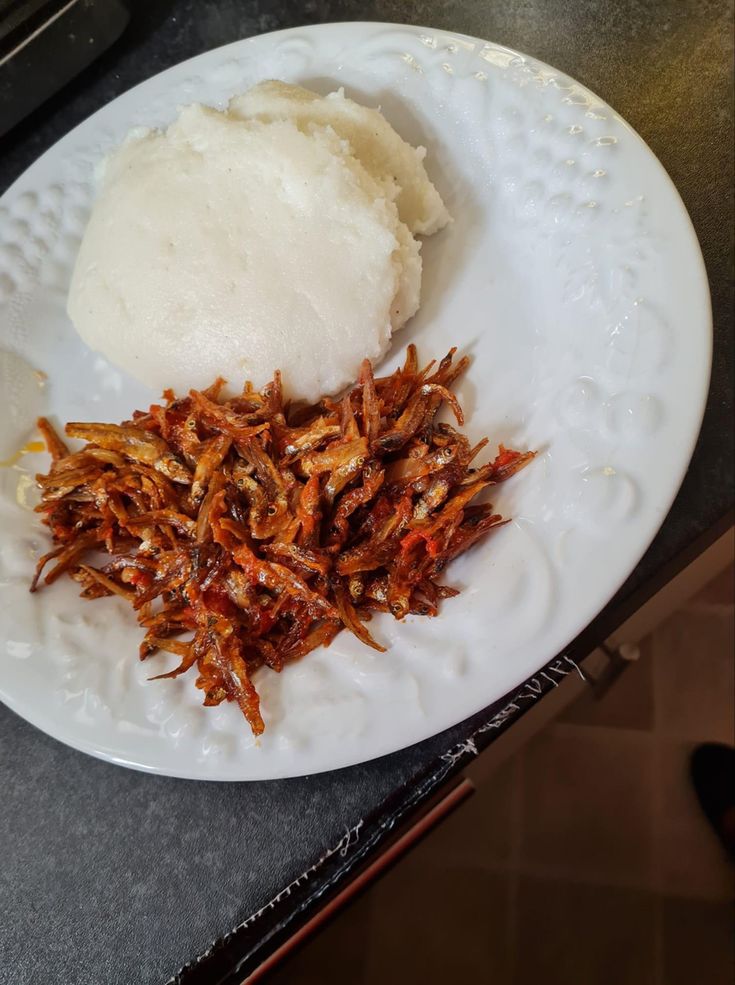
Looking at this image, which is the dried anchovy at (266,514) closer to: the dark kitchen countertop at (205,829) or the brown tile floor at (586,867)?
the dark kitchen countertop at (205,829)

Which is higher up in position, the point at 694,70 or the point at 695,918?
the point at 694,70

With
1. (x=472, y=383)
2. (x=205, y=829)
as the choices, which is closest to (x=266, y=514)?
(x=472, y=383)

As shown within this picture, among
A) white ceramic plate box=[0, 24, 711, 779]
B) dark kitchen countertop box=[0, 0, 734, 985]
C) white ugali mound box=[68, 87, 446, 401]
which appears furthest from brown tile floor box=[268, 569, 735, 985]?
white ugali mound box=[68, 87, 446, 401]

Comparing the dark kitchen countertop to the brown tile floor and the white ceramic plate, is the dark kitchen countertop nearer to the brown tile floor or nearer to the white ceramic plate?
the white ceramic plate

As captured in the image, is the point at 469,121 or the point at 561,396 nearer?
the point at 561,396

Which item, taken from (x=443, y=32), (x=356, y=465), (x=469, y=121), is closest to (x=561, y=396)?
(x=356, y=465)

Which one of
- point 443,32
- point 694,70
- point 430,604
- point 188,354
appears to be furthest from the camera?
point 694,70

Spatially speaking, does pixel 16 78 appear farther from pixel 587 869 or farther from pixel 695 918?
pixel 695 918
